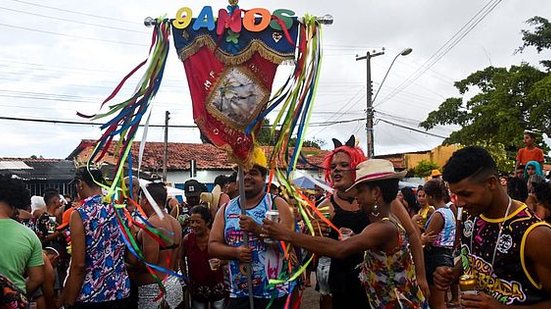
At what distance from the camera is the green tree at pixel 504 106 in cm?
2045

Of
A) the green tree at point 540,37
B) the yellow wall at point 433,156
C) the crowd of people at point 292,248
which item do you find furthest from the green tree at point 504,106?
the crowd of people at point 292,248

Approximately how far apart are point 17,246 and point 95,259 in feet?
2.10

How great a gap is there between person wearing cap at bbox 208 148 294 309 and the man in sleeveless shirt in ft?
4.98

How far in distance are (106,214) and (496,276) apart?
9.34ft

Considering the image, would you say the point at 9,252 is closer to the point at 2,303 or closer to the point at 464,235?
the point at 2,303

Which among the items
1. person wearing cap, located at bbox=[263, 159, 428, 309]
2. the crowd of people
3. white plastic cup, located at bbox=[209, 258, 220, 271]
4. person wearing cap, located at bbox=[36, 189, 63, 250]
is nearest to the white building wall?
person wearing cap, located at bbox=[36, 189, 63, 250]

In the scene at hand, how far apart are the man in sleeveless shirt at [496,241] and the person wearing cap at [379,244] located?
585 mm

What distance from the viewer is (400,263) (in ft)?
11.0

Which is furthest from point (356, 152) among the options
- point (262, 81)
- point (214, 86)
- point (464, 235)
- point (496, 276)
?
point (496, 276)

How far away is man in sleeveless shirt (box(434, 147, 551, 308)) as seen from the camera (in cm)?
241

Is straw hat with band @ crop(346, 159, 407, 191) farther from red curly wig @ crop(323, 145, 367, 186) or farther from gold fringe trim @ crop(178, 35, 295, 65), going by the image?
gold fringe trim @ crop(178, 35, 295, 65)

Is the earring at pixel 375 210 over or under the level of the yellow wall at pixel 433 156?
over

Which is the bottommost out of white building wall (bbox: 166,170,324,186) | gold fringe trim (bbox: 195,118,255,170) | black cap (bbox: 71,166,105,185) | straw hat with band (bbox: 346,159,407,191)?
white building wall (bbox: 166,170,324,186)

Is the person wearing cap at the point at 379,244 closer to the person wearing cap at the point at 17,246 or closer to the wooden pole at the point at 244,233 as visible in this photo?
the wooden pole at the point at 244,233
